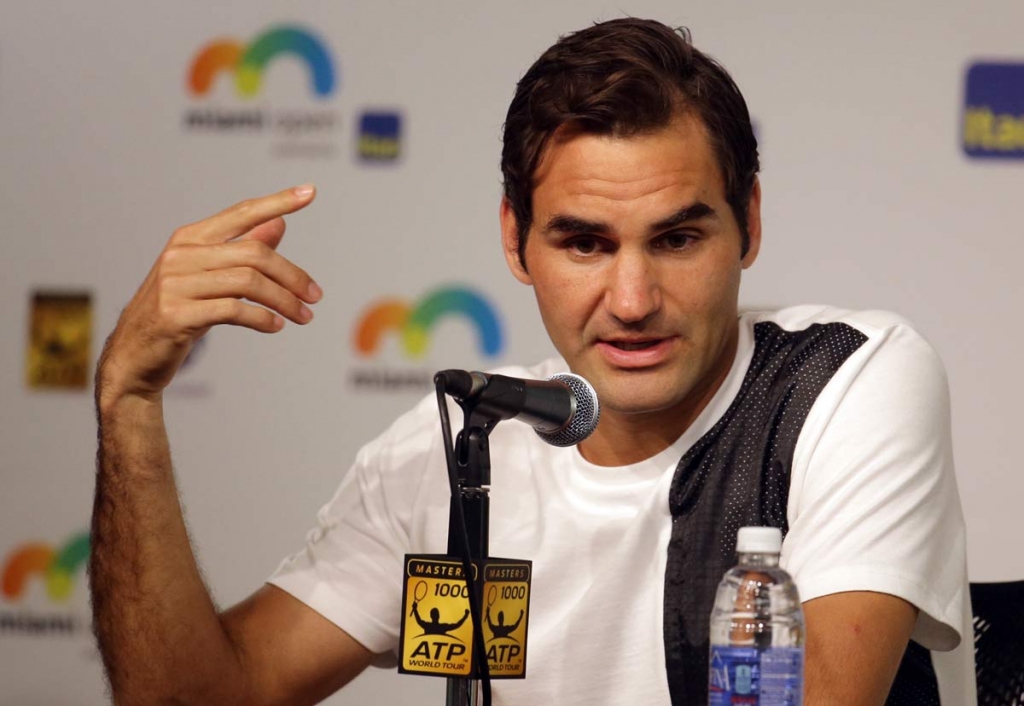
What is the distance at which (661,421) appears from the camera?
1.97 metres

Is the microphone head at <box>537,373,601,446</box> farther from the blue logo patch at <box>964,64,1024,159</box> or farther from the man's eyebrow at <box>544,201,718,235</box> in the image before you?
the blue logo patch at <box>964,64,1024,159</box>

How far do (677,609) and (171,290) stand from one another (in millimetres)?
829

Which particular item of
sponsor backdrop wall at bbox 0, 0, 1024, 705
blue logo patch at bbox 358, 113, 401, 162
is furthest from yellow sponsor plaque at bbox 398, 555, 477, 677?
blue logo patch at bbox 358, 113, 401, 162

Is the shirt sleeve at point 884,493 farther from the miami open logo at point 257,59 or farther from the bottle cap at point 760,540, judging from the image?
the miami open logo at point 257,59

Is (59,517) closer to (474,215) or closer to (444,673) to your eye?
(474,215)

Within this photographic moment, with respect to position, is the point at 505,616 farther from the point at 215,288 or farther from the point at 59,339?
the point at 59,339

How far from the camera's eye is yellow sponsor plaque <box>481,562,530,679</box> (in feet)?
4.09

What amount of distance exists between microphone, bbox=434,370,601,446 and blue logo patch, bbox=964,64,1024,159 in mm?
1863

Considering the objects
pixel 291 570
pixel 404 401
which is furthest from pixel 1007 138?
pixel 291 570

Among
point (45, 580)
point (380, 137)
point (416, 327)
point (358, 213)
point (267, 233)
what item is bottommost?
point (45, 580)

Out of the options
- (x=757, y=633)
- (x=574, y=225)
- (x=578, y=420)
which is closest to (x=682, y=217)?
(x=574, y=225)

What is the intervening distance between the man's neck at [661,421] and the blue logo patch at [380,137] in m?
1.39

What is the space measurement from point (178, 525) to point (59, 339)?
162cm

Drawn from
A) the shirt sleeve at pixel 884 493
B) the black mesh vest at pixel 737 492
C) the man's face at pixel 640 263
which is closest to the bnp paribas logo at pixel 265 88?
the man's face at pixel 640 263
